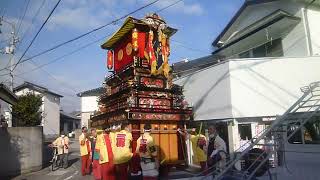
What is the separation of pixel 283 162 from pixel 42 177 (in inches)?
416

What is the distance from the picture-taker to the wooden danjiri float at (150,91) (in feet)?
42.2

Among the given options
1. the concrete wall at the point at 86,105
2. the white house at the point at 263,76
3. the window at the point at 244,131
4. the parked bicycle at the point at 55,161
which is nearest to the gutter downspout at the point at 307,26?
the white house at the point at 263,76

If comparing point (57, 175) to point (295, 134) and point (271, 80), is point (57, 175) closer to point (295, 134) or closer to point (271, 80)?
point (271, 80)

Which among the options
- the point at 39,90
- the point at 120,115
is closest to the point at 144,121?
the point at 120,115

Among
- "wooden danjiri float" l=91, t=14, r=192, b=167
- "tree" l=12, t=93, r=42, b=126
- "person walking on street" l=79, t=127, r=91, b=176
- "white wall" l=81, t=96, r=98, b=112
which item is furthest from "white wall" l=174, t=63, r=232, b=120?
"white wall" l=81, t=96, r=98, b=112

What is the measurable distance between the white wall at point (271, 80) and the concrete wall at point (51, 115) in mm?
32882

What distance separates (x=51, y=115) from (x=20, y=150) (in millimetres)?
29294

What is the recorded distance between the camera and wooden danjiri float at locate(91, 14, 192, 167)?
12859mm

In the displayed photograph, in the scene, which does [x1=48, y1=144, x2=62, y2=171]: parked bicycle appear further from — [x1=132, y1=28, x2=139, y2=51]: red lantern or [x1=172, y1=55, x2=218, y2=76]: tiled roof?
[x1=172, y1=55, x2=218, y2=76]: tiled roof

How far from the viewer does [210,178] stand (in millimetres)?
6762

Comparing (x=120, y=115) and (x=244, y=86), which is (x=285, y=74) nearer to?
(x=244, y=86)

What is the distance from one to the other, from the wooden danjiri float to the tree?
14.7 feet

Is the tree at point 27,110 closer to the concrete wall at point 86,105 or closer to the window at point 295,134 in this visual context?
the window at point 295,134

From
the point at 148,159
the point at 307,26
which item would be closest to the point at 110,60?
the point at 148,159
